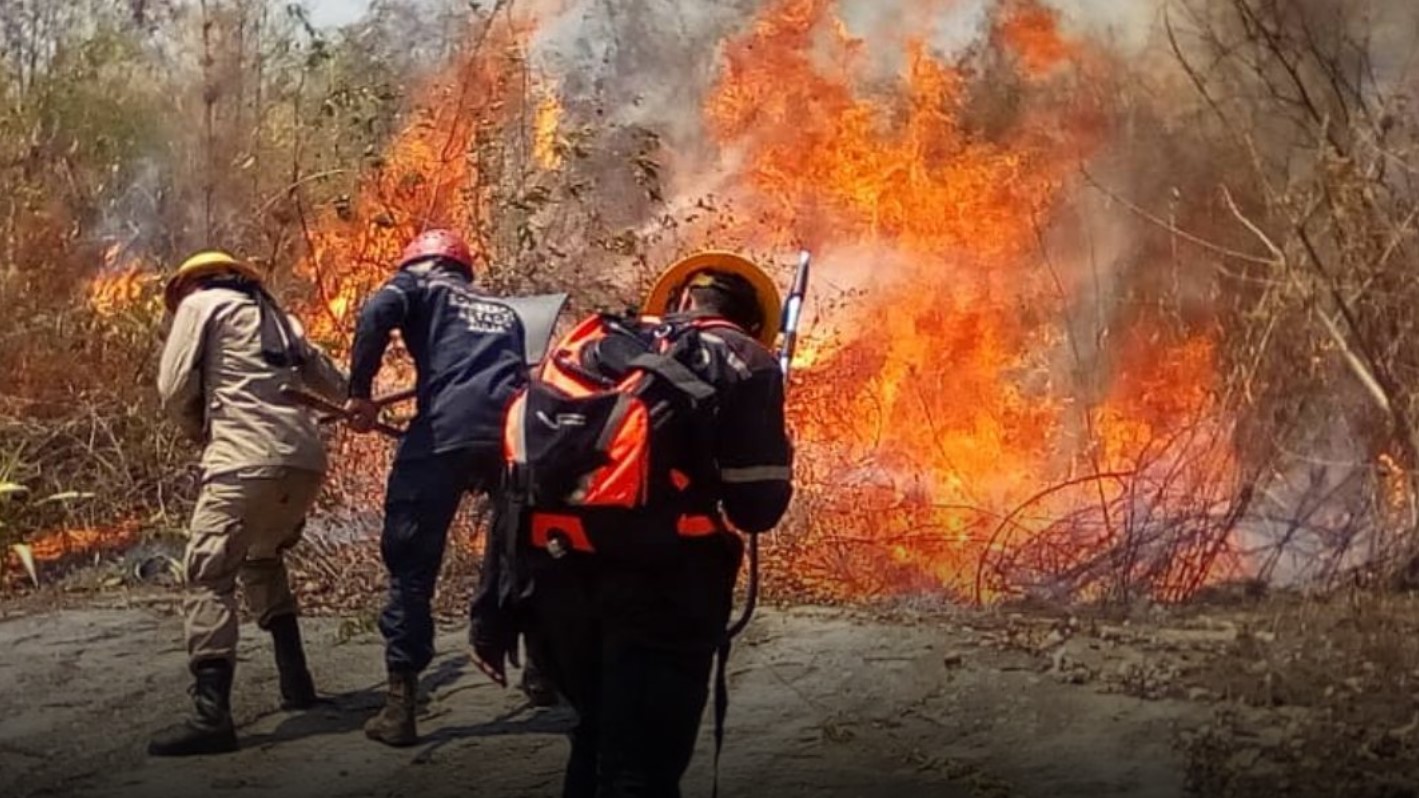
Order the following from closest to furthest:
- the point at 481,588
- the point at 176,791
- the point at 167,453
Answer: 1. the point at 481,588
2. the point at 176,791
3. the point at 167,453

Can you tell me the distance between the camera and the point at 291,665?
5.85 metres

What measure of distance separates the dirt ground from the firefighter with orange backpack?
1.28m

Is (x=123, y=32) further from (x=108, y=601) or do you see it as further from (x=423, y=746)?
(x=423, y=746)

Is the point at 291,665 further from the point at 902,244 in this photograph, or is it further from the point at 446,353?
the point at 902,244

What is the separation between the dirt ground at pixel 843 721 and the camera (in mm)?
5074

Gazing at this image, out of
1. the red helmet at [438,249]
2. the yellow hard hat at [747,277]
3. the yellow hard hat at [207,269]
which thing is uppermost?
the red helmet at [438,249]

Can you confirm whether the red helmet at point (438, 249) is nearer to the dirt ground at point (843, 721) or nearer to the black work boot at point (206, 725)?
the black work boot at point (206, 725)

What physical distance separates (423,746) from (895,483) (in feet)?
10.3

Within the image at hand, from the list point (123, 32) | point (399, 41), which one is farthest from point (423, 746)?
point (123, 32)

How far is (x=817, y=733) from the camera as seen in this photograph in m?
5.57

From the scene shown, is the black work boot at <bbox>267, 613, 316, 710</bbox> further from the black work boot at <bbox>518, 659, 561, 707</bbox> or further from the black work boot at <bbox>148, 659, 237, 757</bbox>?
the black work boot at <bbox>518, 659, 561, 707</bbox>

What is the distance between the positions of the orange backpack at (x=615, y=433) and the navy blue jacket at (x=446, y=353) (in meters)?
1.57

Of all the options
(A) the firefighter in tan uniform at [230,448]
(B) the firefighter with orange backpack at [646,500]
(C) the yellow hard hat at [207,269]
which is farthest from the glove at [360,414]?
(B) the firefighter with orange backpack at [646,500]

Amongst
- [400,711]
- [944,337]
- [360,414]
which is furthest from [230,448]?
[944,337]
